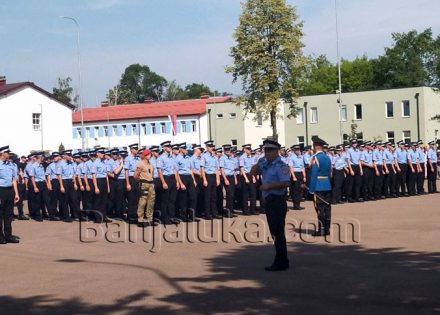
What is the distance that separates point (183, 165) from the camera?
60.6 ft

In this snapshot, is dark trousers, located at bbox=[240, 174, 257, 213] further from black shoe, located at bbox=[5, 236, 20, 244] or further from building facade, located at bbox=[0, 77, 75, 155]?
building facade, located at bbox=[0, 77, 75, 155]

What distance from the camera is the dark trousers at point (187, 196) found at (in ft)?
60.6

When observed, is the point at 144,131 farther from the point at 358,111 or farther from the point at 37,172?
the point at 37,172

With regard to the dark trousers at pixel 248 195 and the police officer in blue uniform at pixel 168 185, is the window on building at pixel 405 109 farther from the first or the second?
the police officer in blue uniform at pixel 168 185

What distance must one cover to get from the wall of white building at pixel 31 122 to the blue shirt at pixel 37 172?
39453 millimetres

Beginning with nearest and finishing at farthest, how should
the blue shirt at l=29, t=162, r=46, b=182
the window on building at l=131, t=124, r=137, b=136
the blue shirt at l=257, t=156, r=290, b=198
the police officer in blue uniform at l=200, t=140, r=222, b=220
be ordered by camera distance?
the blue shirt at l=257, t=156, r=290, b=198 < the police officer in blue uniform at l=200, t=140, r=222, b=220 < the blue shirt at l=29, t=162, r=46, b=182 < the window on building at l=131, t=124, r=137, b=136

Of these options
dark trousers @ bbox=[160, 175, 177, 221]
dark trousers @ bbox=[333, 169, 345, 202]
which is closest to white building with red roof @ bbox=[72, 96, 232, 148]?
dark trousers @ bbox=[333, 169, 345, 202]

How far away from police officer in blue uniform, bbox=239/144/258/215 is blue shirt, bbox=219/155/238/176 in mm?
398

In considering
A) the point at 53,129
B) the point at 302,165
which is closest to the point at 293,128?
the point at 53,129

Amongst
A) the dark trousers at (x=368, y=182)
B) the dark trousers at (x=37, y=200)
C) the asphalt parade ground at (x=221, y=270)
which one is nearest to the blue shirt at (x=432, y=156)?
the dark trousers at (x=368, y=182)

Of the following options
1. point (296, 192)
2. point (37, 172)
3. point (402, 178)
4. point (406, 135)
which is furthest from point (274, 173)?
point (406, 135)

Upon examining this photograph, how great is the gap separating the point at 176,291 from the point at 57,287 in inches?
66.2

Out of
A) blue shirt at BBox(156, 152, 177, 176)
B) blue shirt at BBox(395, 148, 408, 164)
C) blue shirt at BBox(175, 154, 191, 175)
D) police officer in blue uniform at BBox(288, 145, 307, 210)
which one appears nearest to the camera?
blue shirt at BBox(156, 152, 177, 176)

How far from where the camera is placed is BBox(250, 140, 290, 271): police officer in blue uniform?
1079 centimetres
